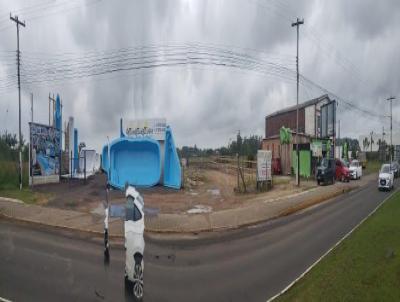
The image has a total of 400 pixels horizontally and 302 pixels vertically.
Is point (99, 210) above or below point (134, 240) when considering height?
below

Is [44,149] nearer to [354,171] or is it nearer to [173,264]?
[173,264]

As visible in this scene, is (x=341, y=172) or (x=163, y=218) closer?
(x=163, y=218)

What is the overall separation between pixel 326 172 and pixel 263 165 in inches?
299

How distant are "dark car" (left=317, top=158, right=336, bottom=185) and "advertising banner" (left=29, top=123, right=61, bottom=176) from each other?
21178 mm

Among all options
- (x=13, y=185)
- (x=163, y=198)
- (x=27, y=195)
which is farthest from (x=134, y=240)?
(x=13, y=185)

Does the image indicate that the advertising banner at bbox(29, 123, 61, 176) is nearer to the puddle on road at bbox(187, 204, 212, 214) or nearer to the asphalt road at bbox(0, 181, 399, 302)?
the asphalt road at bbox(0, 181, 399, 302)

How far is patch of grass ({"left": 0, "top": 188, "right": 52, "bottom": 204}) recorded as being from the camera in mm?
21067

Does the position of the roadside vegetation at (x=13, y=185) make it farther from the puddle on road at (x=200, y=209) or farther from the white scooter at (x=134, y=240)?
the white scooter at (x=134, y=240)

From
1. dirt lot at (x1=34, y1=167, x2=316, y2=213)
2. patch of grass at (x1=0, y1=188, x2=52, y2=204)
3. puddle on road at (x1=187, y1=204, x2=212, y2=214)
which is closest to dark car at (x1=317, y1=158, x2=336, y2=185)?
dirt lot at (x1=34, y1=167, x2=316, y2=213)

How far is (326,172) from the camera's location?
32438mm

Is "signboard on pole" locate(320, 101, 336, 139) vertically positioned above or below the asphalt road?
above

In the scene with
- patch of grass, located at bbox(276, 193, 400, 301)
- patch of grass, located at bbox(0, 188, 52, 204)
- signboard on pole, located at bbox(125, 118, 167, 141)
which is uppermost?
signboard on pole, located at bbox(125, 118, 167, 141)

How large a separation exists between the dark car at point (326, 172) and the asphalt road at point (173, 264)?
1670 centimetres

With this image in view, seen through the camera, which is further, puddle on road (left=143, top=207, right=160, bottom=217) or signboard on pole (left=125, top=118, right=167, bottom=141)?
signboard on pole (left=125, top=118, right=167, bottom=141)
